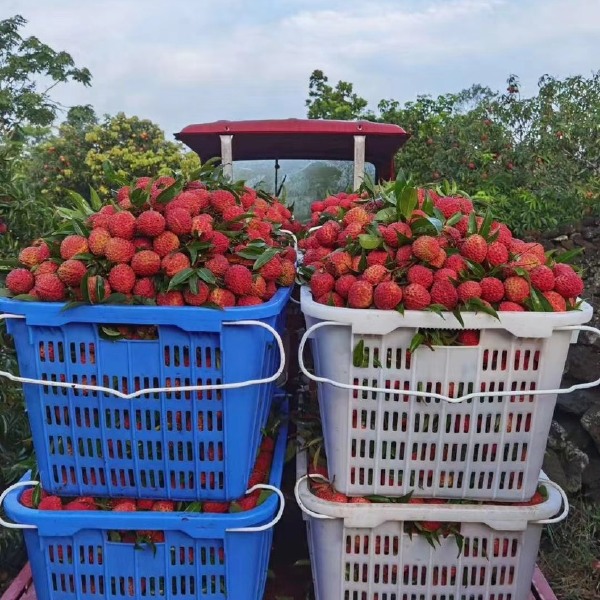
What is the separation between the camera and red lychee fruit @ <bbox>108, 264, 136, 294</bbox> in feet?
4.52

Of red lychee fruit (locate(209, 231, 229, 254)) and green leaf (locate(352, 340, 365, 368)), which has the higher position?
red lychee fruit (locate(209, 231, 229, 254))

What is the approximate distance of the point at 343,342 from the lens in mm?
1398

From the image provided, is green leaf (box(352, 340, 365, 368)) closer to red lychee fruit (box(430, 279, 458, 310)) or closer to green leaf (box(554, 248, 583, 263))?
red lychee fruit (box(430, 279, 458, 310))

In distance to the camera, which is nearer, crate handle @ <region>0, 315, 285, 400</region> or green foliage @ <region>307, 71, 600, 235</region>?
crate handle @ <region>0, 315, 285, 400</region>

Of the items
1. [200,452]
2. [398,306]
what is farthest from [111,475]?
[398,306]

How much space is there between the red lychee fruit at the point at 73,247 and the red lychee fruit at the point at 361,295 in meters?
0.59

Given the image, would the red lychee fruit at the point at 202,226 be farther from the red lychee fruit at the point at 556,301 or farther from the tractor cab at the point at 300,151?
the tractor cab at the point at 300,151

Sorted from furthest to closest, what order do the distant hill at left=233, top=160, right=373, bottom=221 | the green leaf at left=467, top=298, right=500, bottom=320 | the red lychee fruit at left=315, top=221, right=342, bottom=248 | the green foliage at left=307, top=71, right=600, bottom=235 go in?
the green foliage at left=307, top=71, right=600, bottom=235
the distant hill at left=233, top=160, right=373, bottom=221
the red lychee fruit at left=315, top=221, right=342, bottom=248
the green leaf at left=467, top=298, right=500, bottom=320

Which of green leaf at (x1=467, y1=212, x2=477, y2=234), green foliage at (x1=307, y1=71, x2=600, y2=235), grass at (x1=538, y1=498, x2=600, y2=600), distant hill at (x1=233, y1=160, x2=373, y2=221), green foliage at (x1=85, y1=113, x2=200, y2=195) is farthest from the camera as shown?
green foliage at (x1=85, y1=113, x2=200, y2=195)

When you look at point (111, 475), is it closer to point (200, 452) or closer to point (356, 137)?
point (200, 452)

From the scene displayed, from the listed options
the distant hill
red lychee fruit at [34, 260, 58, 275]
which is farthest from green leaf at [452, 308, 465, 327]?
the distant hill

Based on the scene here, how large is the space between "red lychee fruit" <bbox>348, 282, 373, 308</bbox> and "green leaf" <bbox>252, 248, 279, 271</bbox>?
221 mm

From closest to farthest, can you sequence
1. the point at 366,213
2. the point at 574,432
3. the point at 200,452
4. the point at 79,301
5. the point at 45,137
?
the point at 79,301 < the point at 200,452 < the point at 366,213 < the point at 574,432 < the point at 45,137

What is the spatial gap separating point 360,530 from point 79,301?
32.2 inches
